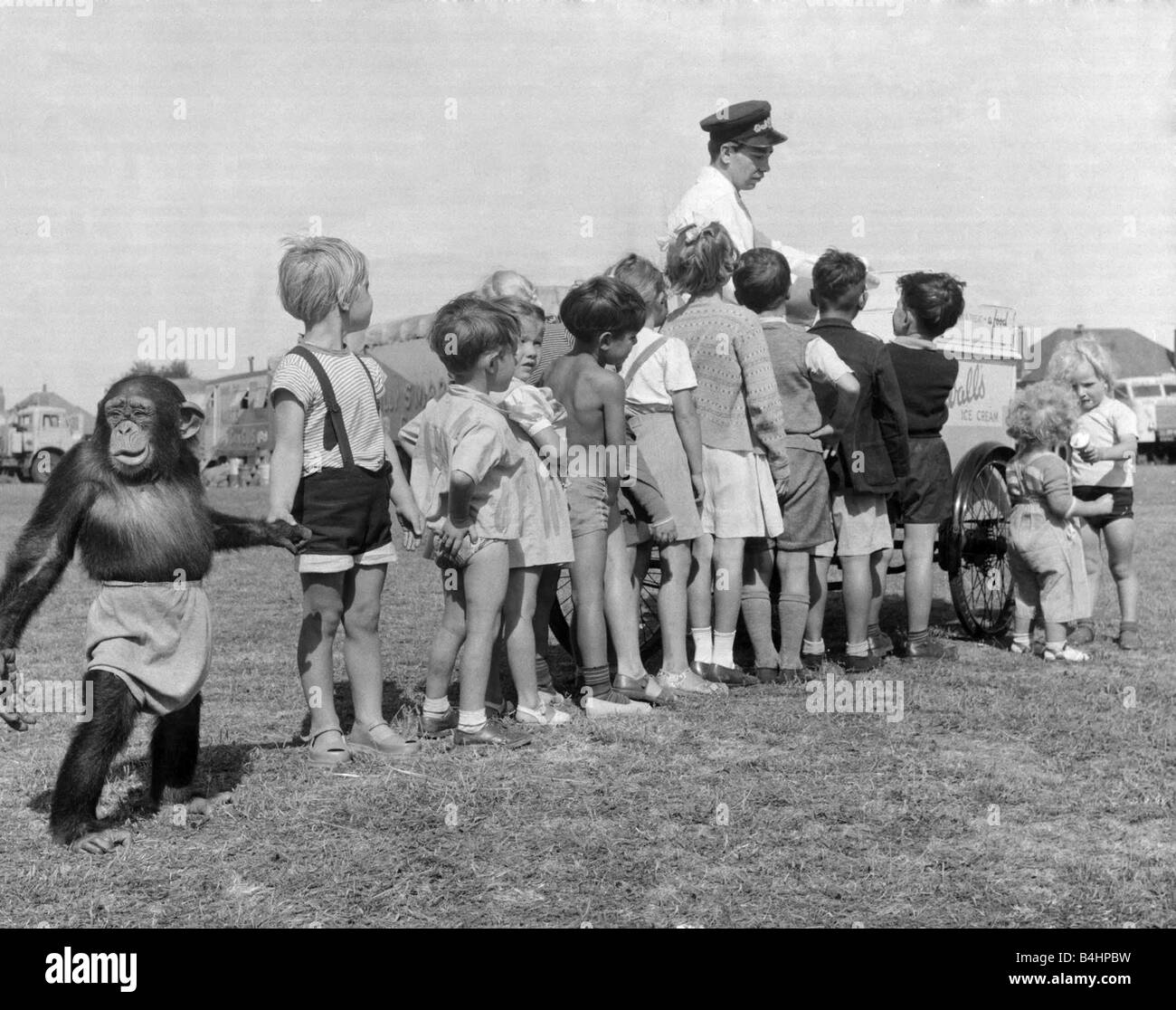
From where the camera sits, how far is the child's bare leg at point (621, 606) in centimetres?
557

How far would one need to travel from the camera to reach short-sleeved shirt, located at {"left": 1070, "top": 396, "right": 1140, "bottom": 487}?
734 centimetres

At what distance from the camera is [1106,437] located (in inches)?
290

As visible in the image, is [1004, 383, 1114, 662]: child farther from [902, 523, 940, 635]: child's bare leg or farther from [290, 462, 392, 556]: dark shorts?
[290, 462, 392, 556]: dark shorts

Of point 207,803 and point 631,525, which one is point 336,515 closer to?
point 207,803

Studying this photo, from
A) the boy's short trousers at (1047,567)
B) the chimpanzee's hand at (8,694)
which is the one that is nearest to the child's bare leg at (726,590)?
the boy's short trousers at (1047,567)

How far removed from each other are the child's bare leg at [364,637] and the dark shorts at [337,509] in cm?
13

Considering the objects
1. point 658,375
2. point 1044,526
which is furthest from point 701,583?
point 1044,526

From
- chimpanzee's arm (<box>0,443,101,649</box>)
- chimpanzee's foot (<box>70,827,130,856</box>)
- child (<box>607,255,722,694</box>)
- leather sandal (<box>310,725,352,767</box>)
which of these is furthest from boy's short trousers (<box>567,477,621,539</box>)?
chimpanzee's foot (<box>70,827,130,856</box>)

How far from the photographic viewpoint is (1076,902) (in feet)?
10.8

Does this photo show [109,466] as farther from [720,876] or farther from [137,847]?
[720,876]

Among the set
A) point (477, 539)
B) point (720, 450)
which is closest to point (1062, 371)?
point (720, 450)

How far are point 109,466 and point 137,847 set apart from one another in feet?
3.44

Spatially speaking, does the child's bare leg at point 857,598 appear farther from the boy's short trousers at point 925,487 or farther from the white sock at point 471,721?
the white sock at point 471,721

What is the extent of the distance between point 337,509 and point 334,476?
107mm
